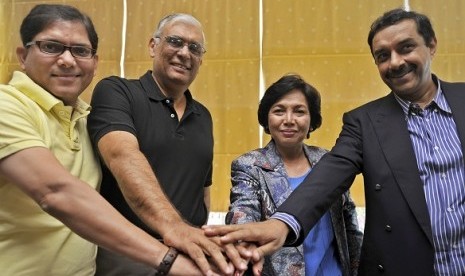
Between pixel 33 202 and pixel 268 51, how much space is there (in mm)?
2243

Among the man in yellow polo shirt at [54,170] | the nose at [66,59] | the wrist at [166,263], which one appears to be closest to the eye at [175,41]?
the man in yellow polo shirt at [54,170]

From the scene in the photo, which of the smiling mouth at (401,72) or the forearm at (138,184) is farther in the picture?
the smiling mouth at (401,72)

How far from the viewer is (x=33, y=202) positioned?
1.07m

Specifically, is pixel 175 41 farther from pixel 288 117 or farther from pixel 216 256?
pixel 216 256

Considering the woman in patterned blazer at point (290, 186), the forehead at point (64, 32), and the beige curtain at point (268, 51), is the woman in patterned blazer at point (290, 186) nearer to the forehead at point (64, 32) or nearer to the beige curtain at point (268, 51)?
the forehead at point (64, 32)

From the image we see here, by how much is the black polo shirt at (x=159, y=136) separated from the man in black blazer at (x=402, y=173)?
0.37 meters

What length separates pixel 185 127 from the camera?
1631 mm

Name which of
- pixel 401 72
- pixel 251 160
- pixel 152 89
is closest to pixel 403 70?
pixel 401 72

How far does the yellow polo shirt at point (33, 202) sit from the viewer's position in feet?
3.30

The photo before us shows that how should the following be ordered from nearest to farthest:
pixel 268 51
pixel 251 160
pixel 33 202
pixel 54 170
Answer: pixel 54 170 < pixel 33 202 < pixel 251 160 < pixel 268 51

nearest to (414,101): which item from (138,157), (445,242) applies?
(445,242)

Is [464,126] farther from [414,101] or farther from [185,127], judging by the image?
[185,127]

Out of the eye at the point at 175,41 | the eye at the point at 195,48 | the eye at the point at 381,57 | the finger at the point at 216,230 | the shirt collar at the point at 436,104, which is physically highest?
the eye at the point at 175,41

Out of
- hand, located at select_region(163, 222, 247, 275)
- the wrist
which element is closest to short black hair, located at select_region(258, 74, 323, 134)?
hand, located at select_region(163, 222, 247, 275)
